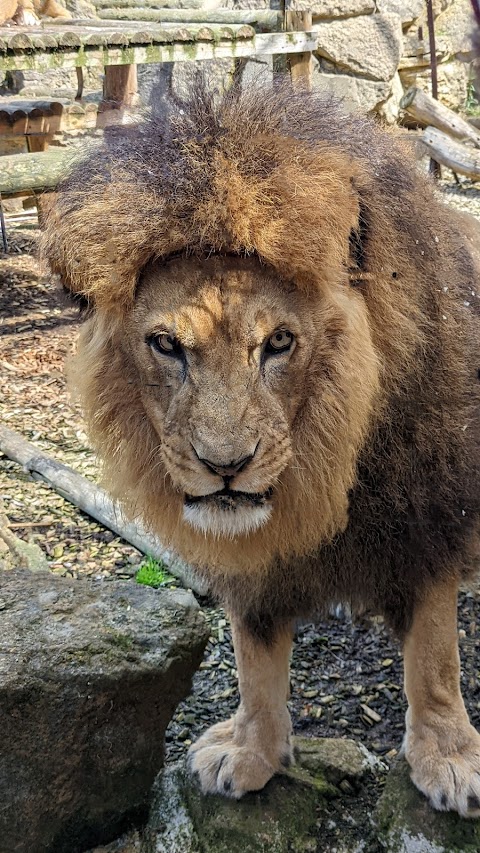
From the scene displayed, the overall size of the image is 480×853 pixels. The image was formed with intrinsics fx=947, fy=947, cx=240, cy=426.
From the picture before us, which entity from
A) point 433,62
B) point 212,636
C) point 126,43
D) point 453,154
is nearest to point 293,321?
point 212,636

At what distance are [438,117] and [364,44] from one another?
1373 mm

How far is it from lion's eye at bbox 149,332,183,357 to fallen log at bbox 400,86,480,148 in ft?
27.2

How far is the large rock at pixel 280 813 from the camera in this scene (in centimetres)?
256

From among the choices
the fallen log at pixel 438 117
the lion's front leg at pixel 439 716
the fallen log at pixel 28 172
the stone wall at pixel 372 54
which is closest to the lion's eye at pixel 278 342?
the lion's front leg at pixel 439 716

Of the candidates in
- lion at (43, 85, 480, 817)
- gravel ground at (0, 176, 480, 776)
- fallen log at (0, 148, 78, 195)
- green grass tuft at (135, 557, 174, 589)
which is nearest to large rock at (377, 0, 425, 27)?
fallen log at (0, 148, 78, 195)

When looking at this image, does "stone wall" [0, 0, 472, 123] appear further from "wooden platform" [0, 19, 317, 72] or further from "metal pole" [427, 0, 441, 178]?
"wooden platform" [0, 19, 317, 72]

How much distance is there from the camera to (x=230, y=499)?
6.41 feet

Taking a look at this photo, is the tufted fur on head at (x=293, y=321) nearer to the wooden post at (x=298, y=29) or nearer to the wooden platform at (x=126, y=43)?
the wooden platform at (x=126, y=43)

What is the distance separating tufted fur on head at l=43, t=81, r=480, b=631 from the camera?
192 centimetres

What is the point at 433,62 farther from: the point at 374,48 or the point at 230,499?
the point at 230,499

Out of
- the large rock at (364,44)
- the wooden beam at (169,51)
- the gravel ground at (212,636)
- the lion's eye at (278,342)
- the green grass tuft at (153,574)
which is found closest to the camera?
the lion's eye at (278,342)

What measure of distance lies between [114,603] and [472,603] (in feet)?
5.01

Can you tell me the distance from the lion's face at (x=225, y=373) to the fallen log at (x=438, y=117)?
8.25m

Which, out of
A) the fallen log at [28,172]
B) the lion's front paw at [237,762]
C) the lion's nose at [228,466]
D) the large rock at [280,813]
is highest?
the lion's nose at [228,466]
